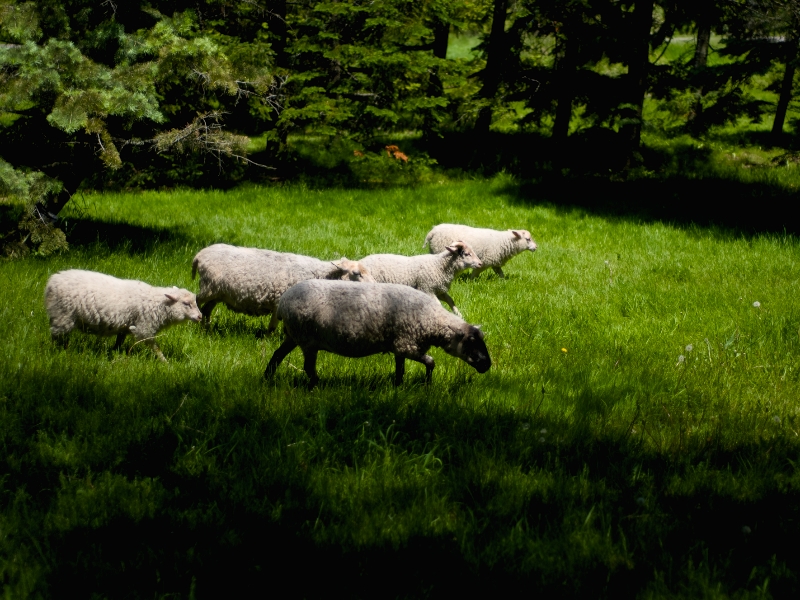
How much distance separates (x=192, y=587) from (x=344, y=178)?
46.7 feet

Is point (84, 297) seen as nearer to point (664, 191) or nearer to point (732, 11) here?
point (664, 191)

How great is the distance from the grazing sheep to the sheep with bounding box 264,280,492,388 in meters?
2.35

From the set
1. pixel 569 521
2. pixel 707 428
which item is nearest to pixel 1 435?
pixel 569 521

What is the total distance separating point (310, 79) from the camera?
15.4 m

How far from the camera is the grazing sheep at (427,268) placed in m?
7.35

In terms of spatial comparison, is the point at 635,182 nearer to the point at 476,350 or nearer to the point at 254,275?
the point at 254,275

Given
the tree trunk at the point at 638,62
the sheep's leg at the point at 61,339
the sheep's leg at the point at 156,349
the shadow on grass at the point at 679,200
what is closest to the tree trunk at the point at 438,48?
the shadow on grass at the point at 679,200

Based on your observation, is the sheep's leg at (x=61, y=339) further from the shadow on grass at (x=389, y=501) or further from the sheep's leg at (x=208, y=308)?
the sheep's leg at (x=208, y=308)

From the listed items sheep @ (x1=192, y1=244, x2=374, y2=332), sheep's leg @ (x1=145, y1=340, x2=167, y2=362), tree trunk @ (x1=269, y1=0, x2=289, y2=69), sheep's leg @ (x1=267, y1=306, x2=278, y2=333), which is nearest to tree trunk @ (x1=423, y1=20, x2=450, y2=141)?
tree trunk @ (x1=269, y1=0, x2=289, y2=69)

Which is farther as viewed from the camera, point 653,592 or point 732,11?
point 732,11

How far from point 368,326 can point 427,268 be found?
9.28 ft

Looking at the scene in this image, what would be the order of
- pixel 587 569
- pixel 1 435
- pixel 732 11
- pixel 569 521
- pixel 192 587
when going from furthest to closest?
pixel 732 11, pixel 1 435, pixel 569 521, pixel 587 569, pixel 192 587

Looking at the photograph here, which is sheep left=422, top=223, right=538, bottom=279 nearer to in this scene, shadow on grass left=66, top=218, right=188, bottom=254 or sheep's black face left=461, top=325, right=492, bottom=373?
shadow on grass left=66, top=218, right=188, bottom=254

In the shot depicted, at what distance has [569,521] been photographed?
3.29m
